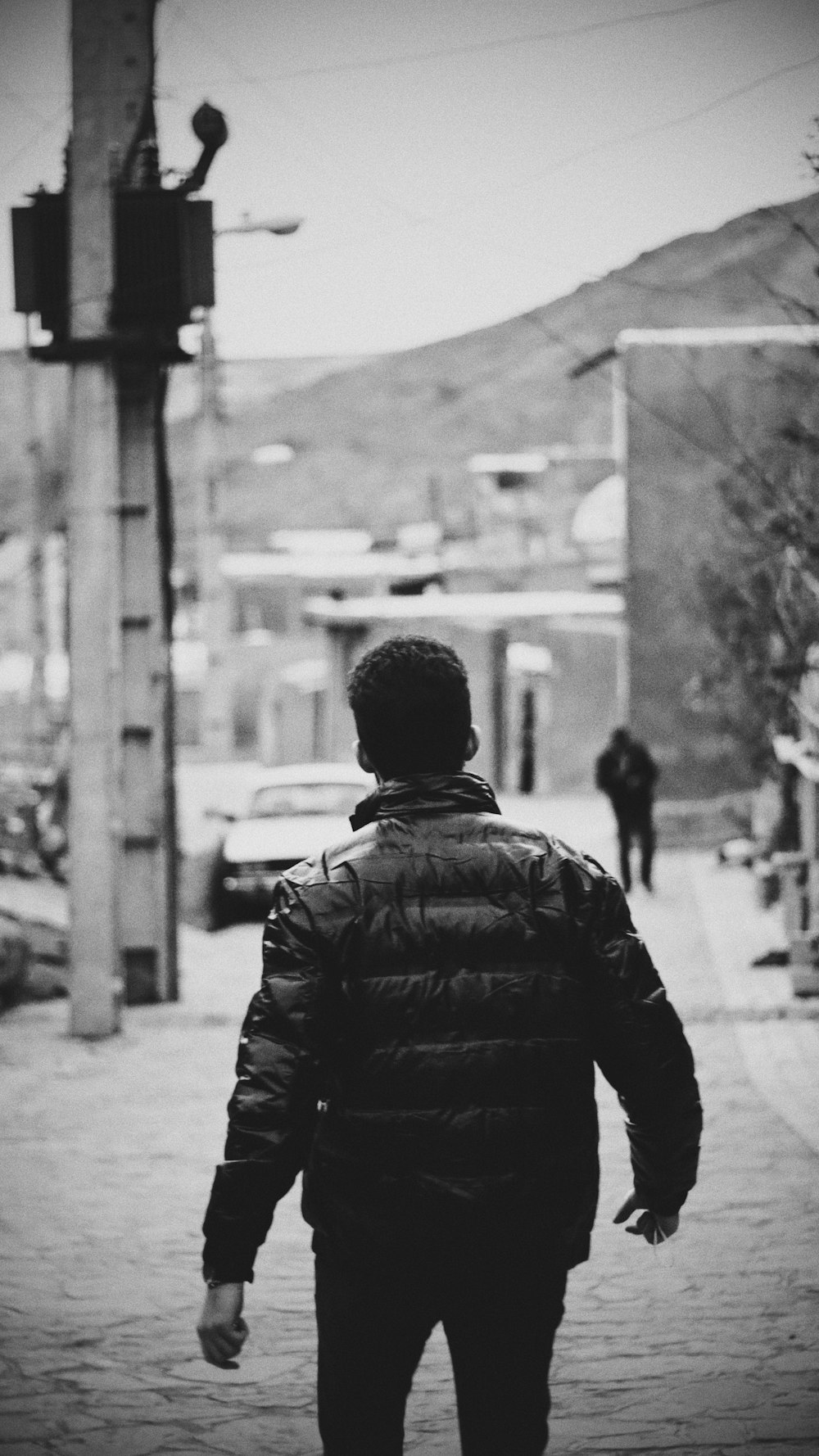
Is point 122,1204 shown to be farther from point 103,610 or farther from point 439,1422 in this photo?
point 103,610

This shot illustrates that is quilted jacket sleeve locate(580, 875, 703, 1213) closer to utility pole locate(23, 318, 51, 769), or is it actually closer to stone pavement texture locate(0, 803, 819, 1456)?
stone pavement texture locate(0, 803, 819, 1456)

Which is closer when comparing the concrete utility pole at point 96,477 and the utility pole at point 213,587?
the concrete utility pole at point 96,477

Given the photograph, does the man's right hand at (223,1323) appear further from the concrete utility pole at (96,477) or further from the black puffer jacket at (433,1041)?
the concrete utility pole at (96,477)

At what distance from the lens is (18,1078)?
10352 mm

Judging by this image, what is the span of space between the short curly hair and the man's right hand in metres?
0.89

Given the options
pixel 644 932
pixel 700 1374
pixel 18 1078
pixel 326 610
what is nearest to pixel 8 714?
pixel 326 610

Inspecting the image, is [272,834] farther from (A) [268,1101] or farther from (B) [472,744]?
(A) [268,1101]

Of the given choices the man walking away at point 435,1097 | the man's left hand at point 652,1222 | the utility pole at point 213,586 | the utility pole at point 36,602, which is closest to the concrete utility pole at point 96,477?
the man's left hand at point 652,1222

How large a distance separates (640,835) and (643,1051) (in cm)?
1690

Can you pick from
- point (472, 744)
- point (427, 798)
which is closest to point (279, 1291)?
point (472, 744)

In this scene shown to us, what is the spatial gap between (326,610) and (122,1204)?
32.1m

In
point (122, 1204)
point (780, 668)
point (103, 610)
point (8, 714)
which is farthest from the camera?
point (8, 714)

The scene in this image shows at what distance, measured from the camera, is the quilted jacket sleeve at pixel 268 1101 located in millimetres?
3045

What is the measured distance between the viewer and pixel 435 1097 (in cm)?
303
